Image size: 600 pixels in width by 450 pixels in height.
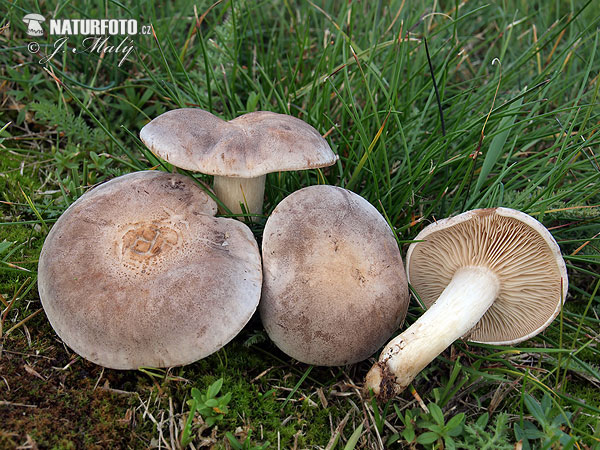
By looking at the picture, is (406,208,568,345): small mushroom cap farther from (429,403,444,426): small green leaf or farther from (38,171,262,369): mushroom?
(38,171,262,369): mushroom

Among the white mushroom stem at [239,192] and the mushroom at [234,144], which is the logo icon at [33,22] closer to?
the mushroom at [234,144]

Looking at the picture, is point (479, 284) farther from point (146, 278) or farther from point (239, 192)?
point (146, 278)

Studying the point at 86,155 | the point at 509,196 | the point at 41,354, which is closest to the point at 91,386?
the point at 41,354

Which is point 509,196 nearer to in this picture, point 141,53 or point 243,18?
point 243,18

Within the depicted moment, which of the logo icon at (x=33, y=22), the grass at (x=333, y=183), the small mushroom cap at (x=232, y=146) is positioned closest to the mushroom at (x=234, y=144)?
the small mushroom cap at (x=232, y=146)

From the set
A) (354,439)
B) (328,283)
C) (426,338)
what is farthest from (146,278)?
(426,338)
